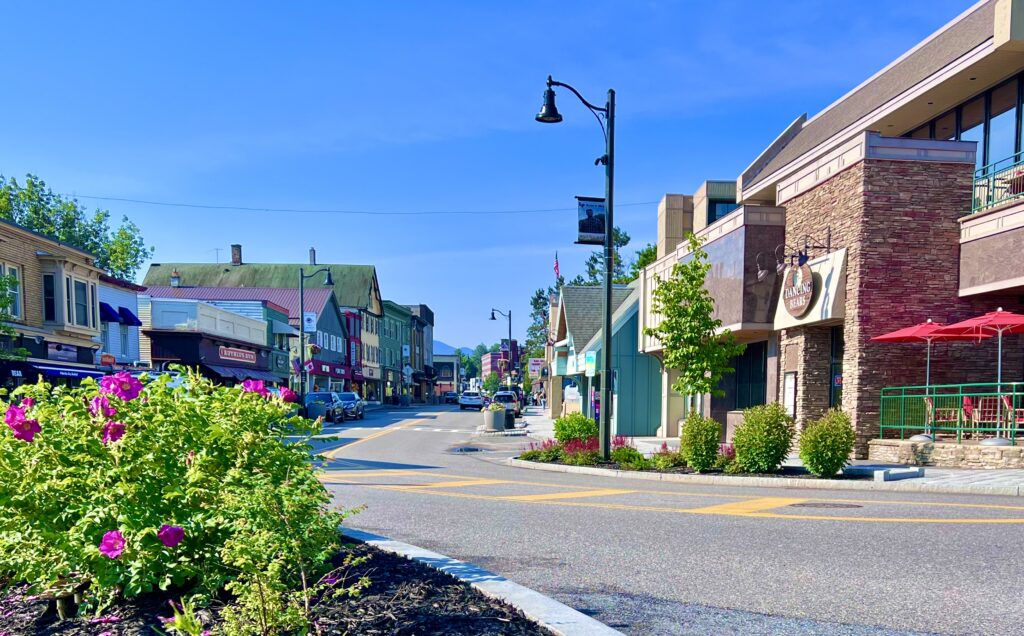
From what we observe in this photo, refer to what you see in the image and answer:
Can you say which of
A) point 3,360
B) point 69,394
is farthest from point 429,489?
point 3,360

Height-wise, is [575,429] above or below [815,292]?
below

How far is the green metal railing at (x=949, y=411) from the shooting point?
49.1 feet

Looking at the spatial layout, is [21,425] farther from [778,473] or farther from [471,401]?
[471,401]

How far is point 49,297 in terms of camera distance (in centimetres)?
2994

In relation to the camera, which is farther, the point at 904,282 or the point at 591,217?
the point at 591,217

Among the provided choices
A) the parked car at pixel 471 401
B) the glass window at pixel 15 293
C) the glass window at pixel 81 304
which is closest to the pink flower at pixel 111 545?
the glass window at pixel 15 293

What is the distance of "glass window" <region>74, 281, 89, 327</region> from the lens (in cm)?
3169

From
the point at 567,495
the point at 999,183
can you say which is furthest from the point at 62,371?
the point at 999,183

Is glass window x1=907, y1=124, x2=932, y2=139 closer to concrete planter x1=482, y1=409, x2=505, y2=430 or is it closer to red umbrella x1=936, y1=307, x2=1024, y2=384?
red umbrella x1=936, y1=307, x2=1024, y2=384

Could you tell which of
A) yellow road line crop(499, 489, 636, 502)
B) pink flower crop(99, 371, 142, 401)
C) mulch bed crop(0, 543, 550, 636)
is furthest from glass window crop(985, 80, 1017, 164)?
pink flower crop(99, 371, 142, 401)

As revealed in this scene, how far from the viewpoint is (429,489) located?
12.7 m

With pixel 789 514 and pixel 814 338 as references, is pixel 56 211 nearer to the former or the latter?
pixel 814 338

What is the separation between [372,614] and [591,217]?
14.0 meters

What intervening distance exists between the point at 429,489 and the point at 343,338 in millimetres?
64920
